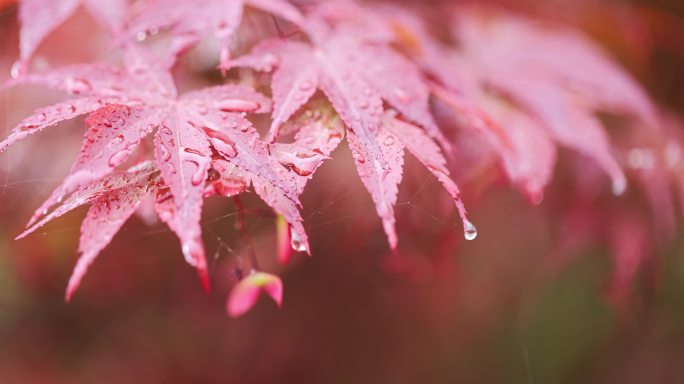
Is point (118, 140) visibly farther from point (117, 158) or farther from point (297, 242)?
point (297, 242)

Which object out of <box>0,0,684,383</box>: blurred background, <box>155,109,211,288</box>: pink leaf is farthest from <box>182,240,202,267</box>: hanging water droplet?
<box>0,0,684,383</box>: blurred background

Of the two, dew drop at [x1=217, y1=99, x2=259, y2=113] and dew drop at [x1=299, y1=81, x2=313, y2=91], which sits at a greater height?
dew drop at [x1=299, y1=81, x2=313, y2=91]

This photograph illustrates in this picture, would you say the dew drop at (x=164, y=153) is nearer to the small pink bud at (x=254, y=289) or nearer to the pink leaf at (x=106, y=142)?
the pink leaf at (x=106, y=142)

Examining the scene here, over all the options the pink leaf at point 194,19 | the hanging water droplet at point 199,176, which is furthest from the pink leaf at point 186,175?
the pink leaf at point 194,19

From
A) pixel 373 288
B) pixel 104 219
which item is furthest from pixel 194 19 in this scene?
pixel 373 288

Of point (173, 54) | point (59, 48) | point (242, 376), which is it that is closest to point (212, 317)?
point (242, 376)

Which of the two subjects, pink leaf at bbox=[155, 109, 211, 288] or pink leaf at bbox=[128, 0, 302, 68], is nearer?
pink leaf at bbox=[155, 109, 211, 288]

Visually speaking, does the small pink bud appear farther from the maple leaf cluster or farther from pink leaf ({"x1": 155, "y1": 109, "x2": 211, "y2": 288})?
pink leaf ({"x1": 155, "y1": 109, "x2": 211, "y2": 288})
